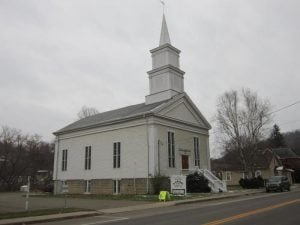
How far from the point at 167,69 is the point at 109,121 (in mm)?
8652

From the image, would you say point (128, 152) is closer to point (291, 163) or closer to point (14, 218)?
point (14, 218)

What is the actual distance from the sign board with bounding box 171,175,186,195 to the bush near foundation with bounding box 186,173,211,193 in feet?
14.4

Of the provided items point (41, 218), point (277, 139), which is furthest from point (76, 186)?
point (277, 139)

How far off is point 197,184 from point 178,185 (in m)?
4.46

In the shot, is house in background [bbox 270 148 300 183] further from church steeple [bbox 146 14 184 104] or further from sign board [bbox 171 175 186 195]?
sign board [bbox 171 175 186 195]

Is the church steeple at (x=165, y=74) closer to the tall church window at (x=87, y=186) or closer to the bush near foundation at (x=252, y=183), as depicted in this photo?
the tall church window at (x=87, y=186)

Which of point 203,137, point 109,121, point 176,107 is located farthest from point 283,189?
point 109,121

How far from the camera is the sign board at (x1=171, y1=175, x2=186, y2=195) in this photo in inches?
1102

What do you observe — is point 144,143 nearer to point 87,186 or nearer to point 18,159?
point 87,186

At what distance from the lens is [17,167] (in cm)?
6794

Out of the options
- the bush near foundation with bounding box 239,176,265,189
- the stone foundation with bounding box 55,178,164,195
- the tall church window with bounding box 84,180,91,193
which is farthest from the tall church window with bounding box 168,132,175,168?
the bush near foundation with bounding box 239,176,265,189

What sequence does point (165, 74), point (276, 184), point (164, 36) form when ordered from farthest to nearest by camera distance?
point (164, 36)
point (165, 74)
point (276, 184)

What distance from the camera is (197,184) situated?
105 feet

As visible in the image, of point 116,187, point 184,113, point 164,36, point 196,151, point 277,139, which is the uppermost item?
point 164,36
